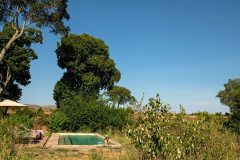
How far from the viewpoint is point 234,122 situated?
60.9 ft

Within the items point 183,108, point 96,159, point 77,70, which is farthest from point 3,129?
point 77,70

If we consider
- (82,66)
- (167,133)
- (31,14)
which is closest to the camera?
(167,133)

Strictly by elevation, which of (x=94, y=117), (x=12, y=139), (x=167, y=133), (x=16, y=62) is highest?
(x=16, y=62)

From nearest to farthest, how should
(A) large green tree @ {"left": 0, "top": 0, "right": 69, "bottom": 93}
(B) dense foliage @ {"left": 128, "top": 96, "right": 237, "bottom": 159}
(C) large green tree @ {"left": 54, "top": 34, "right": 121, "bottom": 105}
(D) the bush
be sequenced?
(B) dense foliage @ {"left": 128, "top": 96, "right": 237, "bottom": 159}, (D) the bush, (A) large green tree @ {"left": 0, "top": 0, "right": 69, "bottom": 93}, (C) large green tree @ {"left": 54, "top": 34, "right": 121, "bottom": 105}

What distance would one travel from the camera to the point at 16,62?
36688 mm

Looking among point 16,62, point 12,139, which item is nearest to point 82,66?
point 16,62

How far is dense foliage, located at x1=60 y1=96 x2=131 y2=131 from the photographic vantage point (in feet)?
93.8

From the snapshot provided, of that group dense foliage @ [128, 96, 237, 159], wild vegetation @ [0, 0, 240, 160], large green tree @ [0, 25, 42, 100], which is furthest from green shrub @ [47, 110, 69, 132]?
dense foliage @ [128, 96, 237, 159]

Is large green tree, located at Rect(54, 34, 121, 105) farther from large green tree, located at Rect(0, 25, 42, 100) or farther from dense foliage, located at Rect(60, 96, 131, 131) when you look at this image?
dense foliage, located at Rect(60, 96, 131, 131)

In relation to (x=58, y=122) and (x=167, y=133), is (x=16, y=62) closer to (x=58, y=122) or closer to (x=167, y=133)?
(x=58, y=122)

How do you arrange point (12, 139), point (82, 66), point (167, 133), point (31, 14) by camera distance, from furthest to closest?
point (82, 66)
point (31, 14)
point (12, 139)
point (167, 133)

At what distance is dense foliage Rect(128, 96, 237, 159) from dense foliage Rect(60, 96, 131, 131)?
20106 millimetres

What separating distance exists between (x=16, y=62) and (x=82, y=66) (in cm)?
764

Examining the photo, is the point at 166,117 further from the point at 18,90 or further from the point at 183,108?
the point at 18,90
